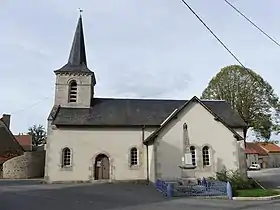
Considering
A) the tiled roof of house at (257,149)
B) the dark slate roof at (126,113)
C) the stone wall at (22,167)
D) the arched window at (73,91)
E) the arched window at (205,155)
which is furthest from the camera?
the tiled roof of house at (257,149)

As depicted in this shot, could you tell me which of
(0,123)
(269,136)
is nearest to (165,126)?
(269,136)

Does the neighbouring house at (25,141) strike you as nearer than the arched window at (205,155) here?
No

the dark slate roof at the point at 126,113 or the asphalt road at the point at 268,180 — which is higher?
the dark slate roof at the point at 126,113

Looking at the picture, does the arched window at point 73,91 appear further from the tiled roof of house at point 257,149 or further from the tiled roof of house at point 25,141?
the tiled roof of house at point 257,149

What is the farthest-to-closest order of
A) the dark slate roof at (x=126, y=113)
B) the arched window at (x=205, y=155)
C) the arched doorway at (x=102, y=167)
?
the dark slate roof at (x=126, y=113), the arched doorway at (x=102, y=167), the arched window at (x=205, y=155)

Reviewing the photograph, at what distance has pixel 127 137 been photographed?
1046 inches

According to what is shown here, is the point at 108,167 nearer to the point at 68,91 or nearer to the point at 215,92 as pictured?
the point at 68,91

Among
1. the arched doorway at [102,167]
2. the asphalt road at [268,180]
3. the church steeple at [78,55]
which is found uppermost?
the church steeple at [78,55]

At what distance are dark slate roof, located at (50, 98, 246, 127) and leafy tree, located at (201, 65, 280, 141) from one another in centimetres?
596

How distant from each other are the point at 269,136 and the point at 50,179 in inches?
943

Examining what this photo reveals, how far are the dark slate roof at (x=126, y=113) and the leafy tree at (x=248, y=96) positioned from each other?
5.96m

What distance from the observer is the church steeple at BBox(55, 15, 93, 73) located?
2948cm

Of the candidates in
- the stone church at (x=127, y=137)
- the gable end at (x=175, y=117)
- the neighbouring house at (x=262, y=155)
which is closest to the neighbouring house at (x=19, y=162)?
the stone church at (x=127, y=137)

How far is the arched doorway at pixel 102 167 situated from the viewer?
85.9 ft
